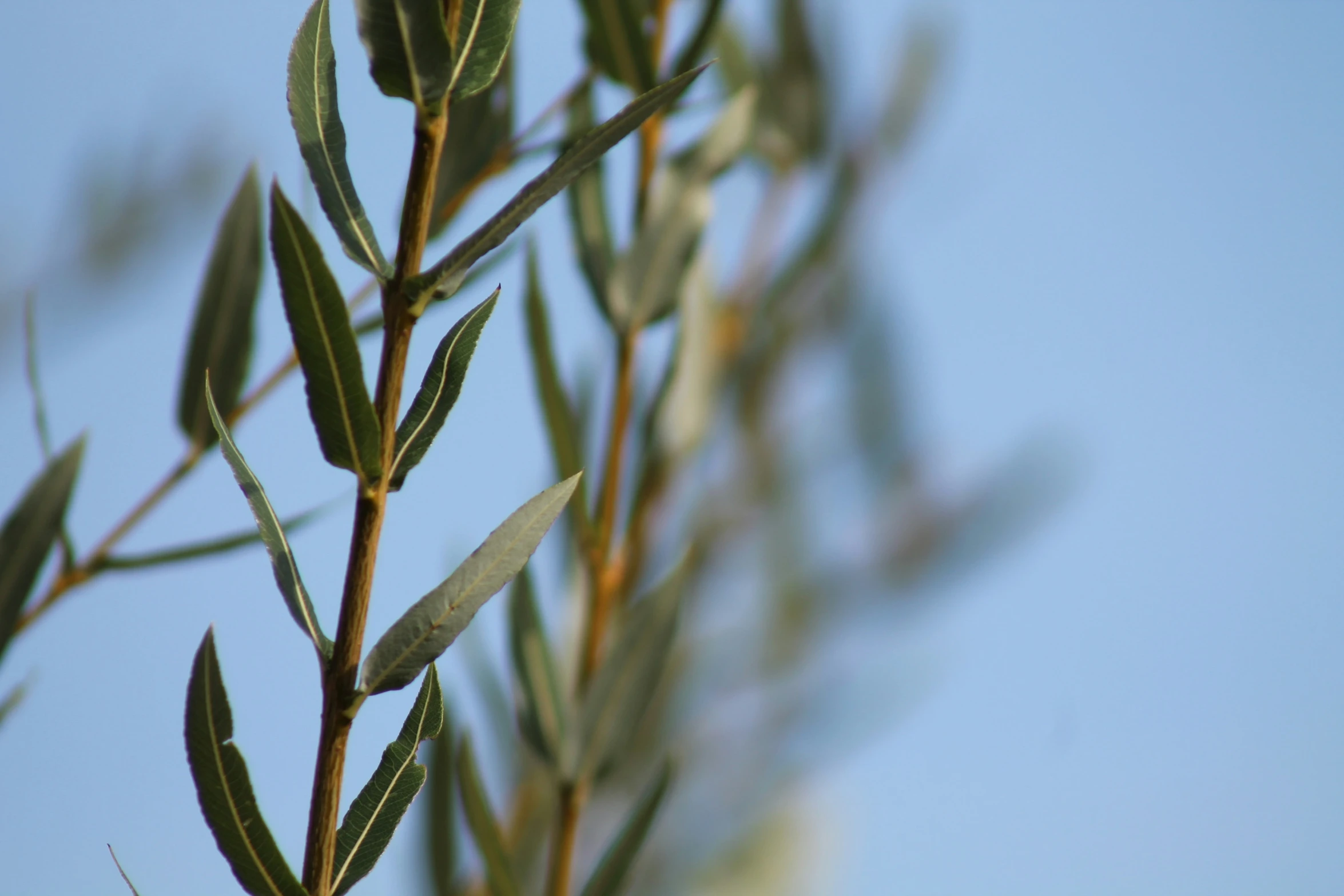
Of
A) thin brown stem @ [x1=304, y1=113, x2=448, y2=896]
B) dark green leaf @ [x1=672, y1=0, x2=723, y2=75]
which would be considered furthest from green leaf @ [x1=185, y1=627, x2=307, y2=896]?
dark green leaf @ [x1=672, y1=0, x2=723, y2=75]

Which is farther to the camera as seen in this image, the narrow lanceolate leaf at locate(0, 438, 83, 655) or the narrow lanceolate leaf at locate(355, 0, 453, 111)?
the narrow lanceolate leaf at locate(0, 438, 83, 655)

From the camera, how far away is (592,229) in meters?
0.34

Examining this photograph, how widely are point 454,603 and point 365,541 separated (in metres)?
0.02

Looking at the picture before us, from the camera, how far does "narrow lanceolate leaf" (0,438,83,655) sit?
28 cm

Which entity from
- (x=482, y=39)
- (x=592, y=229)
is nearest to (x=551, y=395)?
A: (x=592, y=229)

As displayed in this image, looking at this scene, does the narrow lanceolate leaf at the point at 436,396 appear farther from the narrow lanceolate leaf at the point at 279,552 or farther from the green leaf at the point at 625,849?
the green leaf at the point at 625,849

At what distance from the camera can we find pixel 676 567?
296mm

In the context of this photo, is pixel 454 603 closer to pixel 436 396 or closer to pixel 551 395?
pixel 436 396

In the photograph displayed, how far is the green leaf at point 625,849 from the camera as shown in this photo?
0.23 meters

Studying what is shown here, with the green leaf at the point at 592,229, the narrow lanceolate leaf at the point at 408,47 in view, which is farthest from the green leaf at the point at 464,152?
the narrow lanceolate leaf at the point at 408,47

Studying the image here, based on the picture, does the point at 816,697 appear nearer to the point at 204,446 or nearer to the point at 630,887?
the point at 630,887

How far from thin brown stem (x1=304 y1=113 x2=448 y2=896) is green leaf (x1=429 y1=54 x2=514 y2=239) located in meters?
0.14

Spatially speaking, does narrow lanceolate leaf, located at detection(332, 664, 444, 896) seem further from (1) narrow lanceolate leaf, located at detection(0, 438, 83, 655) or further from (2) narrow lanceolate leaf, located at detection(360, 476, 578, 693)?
(1) narrow lanceolate leaf, located at detection(0, 438, 83, 655)

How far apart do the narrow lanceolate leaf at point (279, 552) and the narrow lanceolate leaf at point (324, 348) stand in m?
0.01
